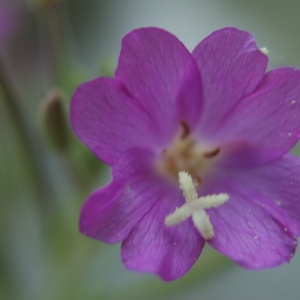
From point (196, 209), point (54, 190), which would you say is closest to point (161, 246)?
point (196, 209)

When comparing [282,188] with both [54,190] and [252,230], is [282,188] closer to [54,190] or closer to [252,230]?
[252,230]

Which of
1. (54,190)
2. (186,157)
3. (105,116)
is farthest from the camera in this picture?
(54,190)

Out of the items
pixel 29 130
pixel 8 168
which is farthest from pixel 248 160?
pixel 8 168

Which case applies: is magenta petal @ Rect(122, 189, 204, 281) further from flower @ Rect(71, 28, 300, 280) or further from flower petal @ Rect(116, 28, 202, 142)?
flower petal @ Rect(116, 28, 202, 142)

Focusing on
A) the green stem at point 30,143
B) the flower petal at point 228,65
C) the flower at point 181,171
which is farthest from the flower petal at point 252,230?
the green stem at point 30,143

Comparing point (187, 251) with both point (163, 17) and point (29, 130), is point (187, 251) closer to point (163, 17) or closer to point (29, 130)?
point (29, 130)

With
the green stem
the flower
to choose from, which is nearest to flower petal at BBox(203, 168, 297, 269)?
the flower

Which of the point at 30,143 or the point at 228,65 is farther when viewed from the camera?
the point at 30,143
